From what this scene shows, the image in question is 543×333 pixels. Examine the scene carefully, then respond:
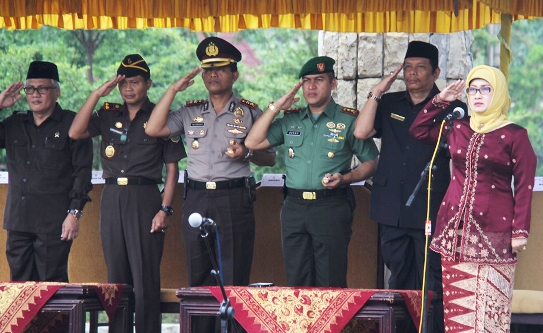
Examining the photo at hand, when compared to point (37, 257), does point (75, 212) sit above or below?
above

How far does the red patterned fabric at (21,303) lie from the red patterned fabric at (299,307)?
1.06 m

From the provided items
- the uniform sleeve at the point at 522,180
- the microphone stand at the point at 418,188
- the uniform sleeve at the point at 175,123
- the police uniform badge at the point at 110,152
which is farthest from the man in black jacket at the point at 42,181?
the uniform sleeve at the point at 522,180

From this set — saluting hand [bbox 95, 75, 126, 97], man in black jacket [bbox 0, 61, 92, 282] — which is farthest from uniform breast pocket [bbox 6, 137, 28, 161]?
saluting hand [bbox 95, 75, 126, 97]

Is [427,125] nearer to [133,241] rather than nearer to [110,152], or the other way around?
[133,241]

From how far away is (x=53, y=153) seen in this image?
8.02 m

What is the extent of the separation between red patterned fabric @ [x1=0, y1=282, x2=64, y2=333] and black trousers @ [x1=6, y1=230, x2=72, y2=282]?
3.37 ft

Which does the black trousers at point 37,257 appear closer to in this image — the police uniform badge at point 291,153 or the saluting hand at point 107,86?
the saluting hand at point 107,86

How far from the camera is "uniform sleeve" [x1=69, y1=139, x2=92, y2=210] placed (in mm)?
7926

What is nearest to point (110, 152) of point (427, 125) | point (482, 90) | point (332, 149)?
point (332, 149)

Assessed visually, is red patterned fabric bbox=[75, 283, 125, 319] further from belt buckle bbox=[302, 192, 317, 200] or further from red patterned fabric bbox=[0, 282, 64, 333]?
belt buckle bbox=[302, 192, 317, 200]

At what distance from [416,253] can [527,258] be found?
4.78 feet

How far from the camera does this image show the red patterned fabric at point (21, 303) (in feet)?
22.0

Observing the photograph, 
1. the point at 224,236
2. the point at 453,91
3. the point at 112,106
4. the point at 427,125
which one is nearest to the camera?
the point at 453,91

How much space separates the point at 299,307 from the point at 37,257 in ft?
7.65
